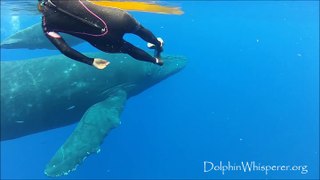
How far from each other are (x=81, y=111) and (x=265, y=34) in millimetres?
32238

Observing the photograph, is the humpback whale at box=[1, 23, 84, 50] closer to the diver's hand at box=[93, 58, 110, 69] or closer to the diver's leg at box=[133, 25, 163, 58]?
the diver's leg at box=[133, 25, 163, 58]

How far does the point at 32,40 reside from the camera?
12977mm

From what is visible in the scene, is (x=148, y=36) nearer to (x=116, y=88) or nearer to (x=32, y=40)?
(x=116, y=88)

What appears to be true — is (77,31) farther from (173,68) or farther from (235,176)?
(235,176)

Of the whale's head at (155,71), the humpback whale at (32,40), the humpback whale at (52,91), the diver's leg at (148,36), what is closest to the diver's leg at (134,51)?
the diver's leg at (148,36)

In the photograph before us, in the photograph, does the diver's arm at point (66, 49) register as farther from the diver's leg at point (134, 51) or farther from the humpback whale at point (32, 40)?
the humpback whale at point (32, 40)

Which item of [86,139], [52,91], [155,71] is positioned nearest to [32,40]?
[52,91]

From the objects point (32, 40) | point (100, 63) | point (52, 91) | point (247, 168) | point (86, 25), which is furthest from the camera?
point (247, 168)

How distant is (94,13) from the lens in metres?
5.23

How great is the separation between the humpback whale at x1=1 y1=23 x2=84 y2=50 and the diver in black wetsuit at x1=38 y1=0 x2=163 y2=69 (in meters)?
7.54

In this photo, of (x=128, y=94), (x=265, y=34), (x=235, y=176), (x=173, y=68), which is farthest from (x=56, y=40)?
(x=265, y=34)

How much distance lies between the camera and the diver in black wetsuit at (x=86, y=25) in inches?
194

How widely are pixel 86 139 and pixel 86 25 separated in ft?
10.7

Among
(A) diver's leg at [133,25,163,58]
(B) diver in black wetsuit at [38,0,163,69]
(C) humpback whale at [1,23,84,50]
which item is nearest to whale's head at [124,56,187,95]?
(C) humpback whale at [1,23,84,50]
